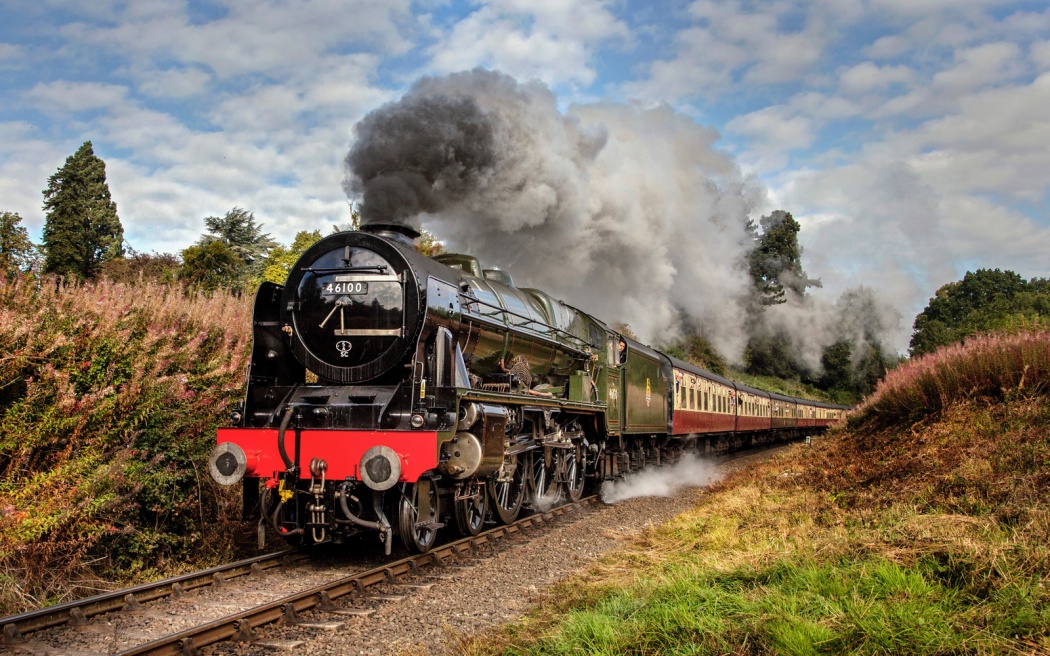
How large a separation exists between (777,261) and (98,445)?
167ft

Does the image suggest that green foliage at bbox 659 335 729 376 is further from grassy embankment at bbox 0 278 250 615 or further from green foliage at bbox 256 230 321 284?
grassy embankment at bbox 0 278 250 615

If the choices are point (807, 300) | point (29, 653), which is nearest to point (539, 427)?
point (29, 653)

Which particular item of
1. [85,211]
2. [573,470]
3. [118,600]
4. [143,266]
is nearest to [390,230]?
[118,600]

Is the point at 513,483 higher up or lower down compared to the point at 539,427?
lower down

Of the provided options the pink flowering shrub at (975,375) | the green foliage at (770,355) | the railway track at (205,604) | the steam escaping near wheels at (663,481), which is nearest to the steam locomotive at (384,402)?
the railway track at (205,604)

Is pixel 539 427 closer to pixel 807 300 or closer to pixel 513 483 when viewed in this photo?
pixel 513 483

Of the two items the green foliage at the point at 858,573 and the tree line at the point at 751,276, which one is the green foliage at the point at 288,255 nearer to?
the tree line at the point at 751,276

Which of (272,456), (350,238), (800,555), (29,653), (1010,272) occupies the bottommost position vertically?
(29,653)

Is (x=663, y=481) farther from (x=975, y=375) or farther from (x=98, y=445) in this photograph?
(x=98, y=445)

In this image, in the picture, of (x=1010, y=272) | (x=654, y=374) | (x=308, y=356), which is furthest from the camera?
(x=1010, y=272)

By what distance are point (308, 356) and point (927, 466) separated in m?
6.27

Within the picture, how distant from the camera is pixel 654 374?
14.0m

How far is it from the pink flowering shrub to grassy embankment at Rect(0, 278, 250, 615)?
28.4ft

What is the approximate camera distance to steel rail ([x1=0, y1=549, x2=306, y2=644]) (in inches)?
170
